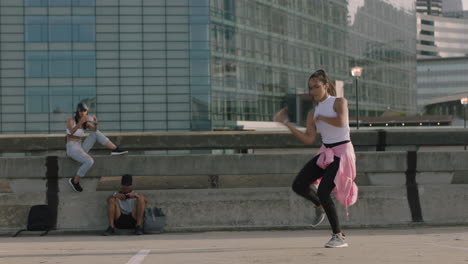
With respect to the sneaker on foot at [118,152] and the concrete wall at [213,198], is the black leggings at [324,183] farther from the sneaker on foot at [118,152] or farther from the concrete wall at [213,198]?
the sneaker on foot at [118,152]

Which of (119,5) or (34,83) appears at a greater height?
(119,5)

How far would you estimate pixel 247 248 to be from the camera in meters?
6.98

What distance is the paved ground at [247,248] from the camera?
20.3 feet

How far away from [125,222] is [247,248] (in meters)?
2.18

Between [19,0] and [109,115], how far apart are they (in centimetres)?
1369

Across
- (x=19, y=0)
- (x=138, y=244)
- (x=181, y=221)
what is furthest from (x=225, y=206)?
(x=19, y=0)

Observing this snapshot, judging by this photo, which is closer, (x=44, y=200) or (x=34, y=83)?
(x=44, y=200)

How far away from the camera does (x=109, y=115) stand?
203 ft

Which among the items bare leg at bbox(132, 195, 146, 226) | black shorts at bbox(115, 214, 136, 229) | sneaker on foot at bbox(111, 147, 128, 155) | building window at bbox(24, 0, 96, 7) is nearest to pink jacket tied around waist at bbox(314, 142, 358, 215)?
bare leg at bbox(132, 195, 146, 226)

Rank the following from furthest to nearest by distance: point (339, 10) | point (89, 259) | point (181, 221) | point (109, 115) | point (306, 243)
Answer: point (339, 10) < point (109, 115) < point (181, 221) < point (306, 243) < point (89, 259)

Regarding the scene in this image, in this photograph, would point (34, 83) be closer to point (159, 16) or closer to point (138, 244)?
point (159, 16)

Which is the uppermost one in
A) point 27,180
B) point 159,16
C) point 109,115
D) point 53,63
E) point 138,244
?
point 159,16

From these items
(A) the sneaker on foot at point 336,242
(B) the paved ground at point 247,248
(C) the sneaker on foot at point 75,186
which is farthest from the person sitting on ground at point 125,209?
(A) the sneaker on foot at point 336,242

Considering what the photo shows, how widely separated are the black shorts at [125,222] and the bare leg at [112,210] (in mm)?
55
